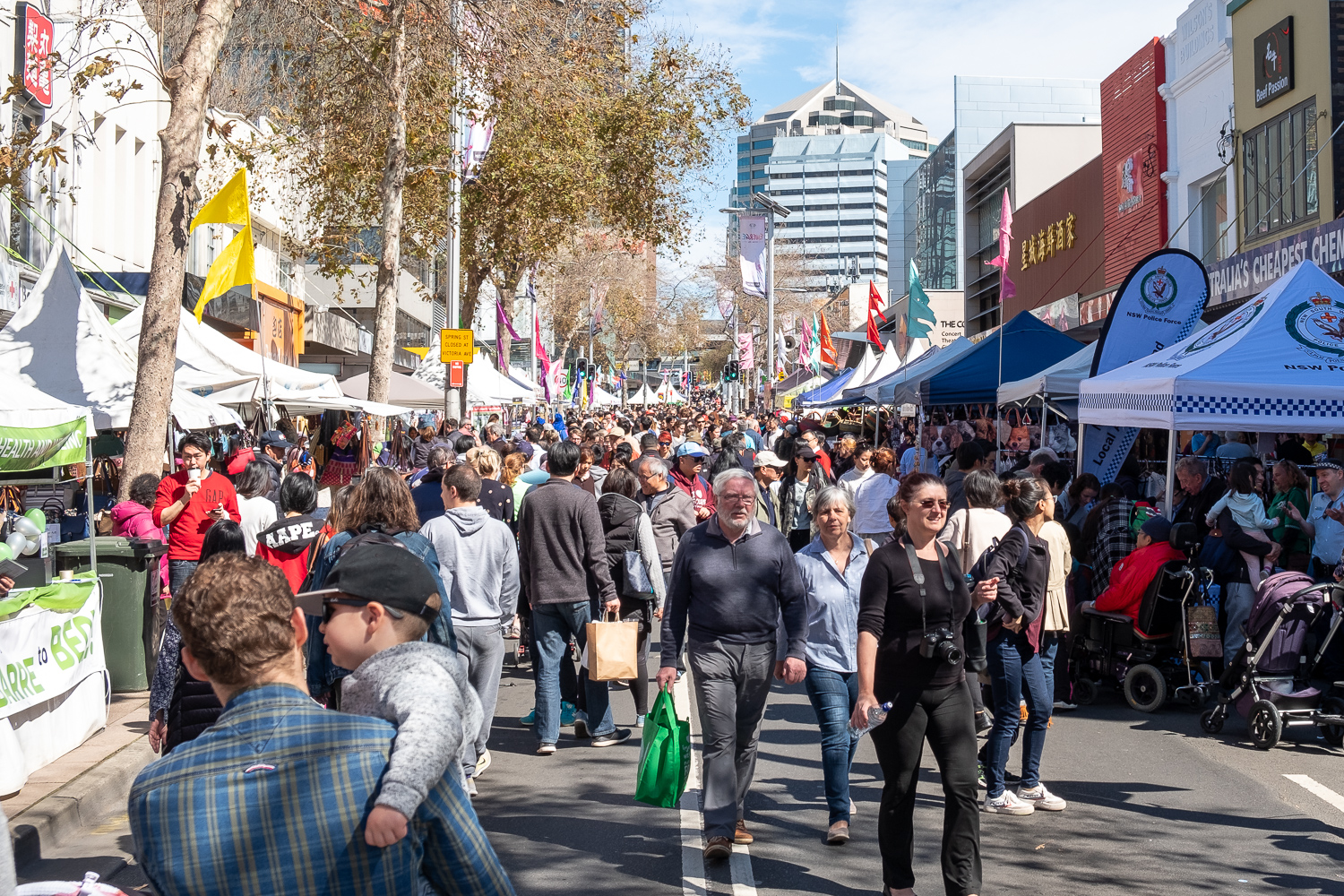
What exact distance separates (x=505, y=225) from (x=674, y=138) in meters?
4.26

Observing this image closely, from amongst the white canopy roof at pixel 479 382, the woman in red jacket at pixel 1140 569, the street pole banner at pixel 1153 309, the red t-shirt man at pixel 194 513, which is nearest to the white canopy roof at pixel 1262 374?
the woman in red jacket at pixel 1140 569

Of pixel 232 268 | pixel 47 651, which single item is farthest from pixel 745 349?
pixel 47 651

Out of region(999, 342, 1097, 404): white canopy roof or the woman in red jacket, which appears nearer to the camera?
the woman in red jacket

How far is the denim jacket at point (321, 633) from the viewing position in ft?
15.1

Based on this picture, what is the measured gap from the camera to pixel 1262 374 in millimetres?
10117

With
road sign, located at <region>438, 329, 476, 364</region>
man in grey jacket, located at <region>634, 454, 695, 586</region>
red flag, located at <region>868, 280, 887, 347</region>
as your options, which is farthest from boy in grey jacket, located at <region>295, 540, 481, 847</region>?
red flag, located at <region>868, 280, 887, 347</region>

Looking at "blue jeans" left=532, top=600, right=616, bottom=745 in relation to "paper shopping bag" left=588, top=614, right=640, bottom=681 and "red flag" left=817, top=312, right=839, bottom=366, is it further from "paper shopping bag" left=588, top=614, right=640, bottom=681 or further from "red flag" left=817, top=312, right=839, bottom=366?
"red flag" left=817, top=312, right=839, bottom=366

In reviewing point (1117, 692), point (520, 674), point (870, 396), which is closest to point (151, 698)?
point (520, 674)

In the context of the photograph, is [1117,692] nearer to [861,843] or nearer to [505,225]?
[861,843]

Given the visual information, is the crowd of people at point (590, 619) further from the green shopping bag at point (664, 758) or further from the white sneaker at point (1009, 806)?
the green shopping bag at point (664, 758)

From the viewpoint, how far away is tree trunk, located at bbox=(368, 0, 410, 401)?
62.8 ft

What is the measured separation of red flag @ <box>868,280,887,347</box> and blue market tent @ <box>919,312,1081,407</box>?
24.5 ft

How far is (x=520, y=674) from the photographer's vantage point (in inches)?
418

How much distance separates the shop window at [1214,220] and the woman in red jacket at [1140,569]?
704 inches
